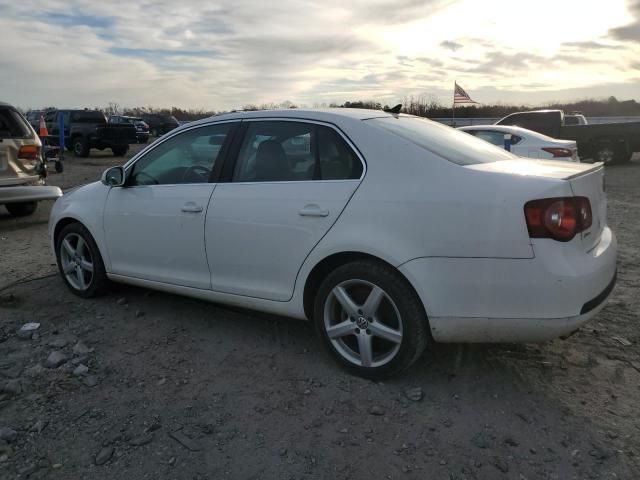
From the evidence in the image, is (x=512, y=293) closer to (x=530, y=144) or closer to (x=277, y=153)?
(x=277, y=153)

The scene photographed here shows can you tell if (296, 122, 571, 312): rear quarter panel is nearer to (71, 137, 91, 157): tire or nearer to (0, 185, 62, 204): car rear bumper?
(0, 185, 62, 204): car rear bumper

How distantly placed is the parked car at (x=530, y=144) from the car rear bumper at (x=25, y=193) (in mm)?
7095

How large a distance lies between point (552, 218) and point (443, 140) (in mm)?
1009

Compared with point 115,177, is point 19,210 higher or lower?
lower

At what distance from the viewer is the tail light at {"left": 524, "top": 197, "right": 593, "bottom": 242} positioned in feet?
9.09

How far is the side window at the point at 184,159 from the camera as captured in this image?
4.04 m

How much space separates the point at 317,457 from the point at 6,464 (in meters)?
1.46

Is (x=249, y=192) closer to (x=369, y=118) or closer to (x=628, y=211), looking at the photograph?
(x=369, y=118)

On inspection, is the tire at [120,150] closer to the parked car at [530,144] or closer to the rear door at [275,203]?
the parked car at [530,144]

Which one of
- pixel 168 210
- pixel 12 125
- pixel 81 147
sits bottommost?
pixel 168 210

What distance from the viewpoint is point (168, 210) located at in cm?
411

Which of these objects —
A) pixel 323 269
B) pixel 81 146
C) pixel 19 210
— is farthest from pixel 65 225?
pixel 81 146

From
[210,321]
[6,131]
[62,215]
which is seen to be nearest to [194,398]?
[210,321]

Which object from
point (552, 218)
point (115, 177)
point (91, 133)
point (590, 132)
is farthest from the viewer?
point (91, 133)
